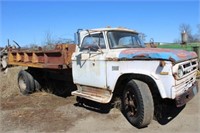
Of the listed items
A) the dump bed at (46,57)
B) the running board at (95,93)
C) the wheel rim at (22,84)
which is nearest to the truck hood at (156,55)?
the running board at (95,93)

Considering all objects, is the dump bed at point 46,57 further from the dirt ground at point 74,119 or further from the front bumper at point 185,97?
the front bumper at point 185,97

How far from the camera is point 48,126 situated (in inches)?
220

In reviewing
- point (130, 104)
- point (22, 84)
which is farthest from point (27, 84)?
point (130, 104)

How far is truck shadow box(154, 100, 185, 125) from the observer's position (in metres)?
5.52

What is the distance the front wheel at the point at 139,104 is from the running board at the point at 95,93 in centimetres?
58

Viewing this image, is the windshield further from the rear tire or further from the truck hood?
the rear tire

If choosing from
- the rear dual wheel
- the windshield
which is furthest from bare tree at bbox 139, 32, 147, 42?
the rear dual wheel

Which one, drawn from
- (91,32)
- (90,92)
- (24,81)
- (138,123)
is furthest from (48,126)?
(24,81)

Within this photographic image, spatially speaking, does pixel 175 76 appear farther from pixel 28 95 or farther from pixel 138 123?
pixel 28 95

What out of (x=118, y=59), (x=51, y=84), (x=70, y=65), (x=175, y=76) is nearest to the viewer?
(x=175, y=76)

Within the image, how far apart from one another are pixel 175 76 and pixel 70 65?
3.20 meters

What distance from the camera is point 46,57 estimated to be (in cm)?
791

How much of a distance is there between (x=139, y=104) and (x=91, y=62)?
169 centimetres

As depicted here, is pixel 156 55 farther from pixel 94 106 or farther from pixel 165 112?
pixel 94 106
